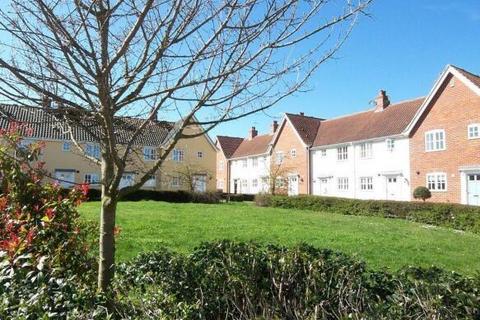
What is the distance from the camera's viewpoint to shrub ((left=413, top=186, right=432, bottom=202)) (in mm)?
29031

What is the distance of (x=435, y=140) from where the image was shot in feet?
98.1

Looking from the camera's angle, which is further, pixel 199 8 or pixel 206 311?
pixel 206 311

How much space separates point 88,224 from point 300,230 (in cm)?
915

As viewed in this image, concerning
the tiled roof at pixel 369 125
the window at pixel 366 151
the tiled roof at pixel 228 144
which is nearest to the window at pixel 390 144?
the tiled roof at pixel 369 125

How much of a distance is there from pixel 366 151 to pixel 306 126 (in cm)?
919

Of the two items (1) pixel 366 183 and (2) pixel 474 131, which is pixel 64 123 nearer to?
(2) pixel 474 131

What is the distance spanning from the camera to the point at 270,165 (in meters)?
43.8

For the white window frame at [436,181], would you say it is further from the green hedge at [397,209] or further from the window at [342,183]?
the window at [342,183]

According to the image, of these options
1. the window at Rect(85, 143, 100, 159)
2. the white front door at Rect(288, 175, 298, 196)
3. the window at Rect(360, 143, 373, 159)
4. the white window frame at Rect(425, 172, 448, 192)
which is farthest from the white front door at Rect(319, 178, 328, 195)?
the window at Rect(85, 143, 100, 159)

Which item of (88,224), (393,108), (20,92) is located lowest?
(88,224)

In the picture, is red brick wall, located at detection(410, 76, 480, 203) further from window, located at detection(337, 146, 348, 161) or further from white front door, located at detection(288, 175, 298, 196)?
white front door, located at detection(288, 175, 298, 196)

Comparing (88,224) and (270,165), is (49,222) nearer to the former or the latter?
(88,224)

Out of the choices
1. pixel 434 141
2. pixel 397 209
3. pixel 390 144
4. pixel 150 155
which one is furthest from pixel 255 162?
pixel 150 155

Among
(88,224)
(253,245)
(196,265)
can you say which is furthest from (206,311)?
(88,224)
